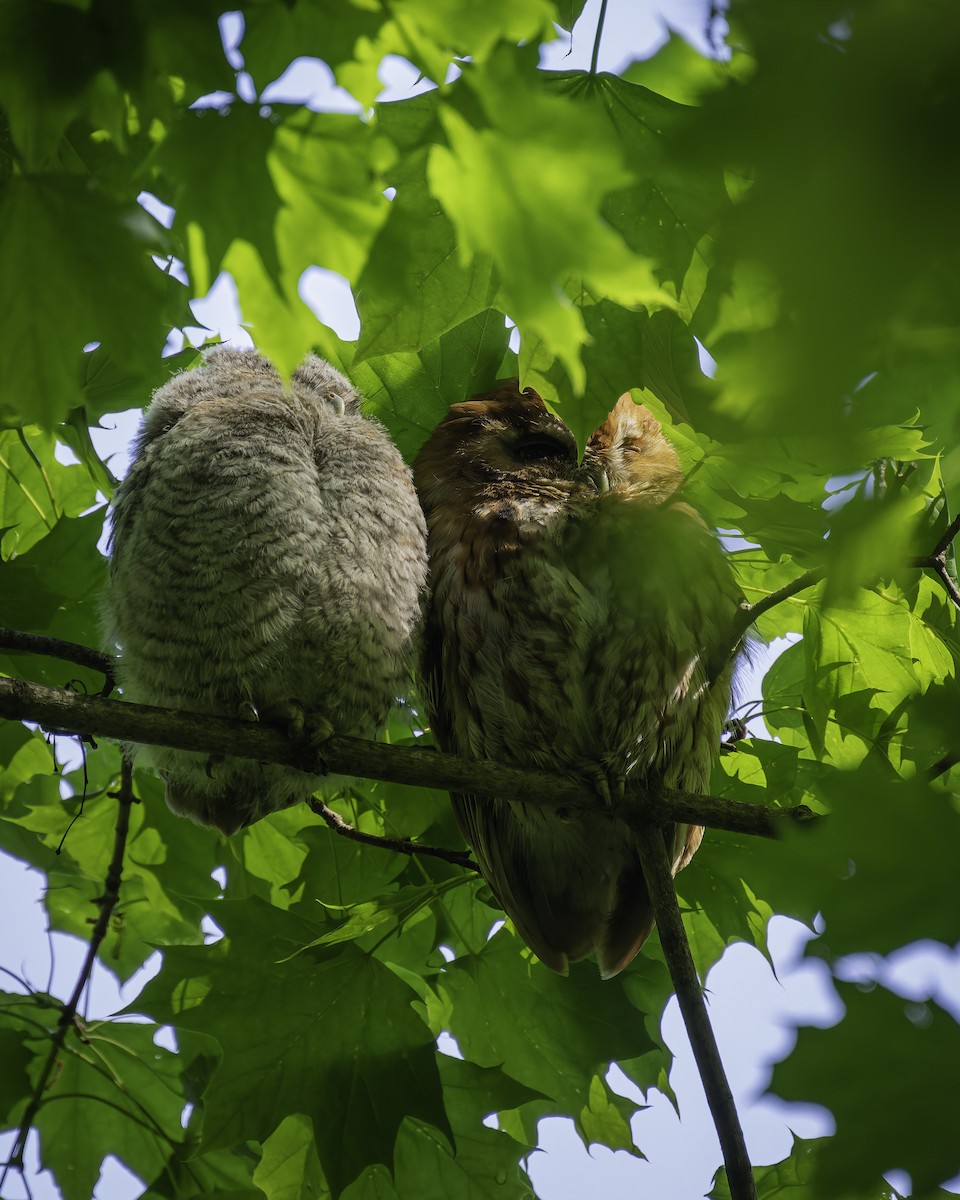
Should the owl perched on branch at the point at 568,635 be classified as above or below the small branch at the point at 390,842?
above

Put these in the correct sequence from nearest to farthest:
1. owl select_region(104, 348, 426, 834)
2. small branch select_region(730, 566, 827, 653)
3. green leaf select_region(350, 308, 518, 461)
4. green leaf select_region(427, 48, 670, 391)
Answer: green leaf select_region(427, 48, 670, 391), small branch select_region(730, 566, 827, 653), owl select_region(104, 348, 426, 834), green leaf select_region(350, 308, 518, 461)

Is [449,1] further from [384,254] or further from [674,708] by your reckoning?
[674,708]

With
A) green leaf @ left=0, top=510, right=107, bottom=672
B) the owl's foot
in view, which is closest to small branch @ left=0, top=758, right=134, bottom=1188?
green leaf @ left=0, top=510, right=107, bottom=672

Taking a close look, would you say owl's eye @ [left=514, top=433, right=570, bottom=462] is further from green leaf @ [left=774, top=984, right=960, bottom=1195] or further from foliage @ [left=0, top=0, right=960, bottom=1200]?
green leaf @ [left=774, top=984, right=960, bottom=1195]

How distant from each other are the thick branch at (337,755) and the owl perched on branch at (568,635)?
0.75 feet

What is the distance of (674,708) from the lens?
1928mm

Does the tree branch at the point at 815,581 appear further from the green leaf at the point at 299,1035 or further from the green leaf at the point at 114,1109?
the green leaf at the point at 114,1109

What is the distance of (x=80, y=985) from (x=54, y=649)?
84 centimetres

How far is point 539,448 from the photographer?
207 cm

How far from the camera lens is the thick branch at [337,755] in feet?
4.41

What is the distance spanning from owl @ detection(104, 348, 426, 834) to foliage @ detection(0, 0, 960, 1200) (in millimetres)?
181

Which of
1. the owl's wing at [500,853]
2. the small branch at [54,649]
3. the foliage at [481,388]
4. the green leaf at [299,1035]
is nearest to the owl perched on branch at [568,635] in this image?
the owl's wing at [500,853]

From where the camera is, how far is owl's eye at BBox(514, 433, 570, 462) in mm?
2053

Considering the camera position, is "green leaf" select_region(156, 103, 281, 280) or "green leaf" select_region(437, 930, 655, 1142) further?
"green leaf" select_region(437, 930, 655, 1142)
